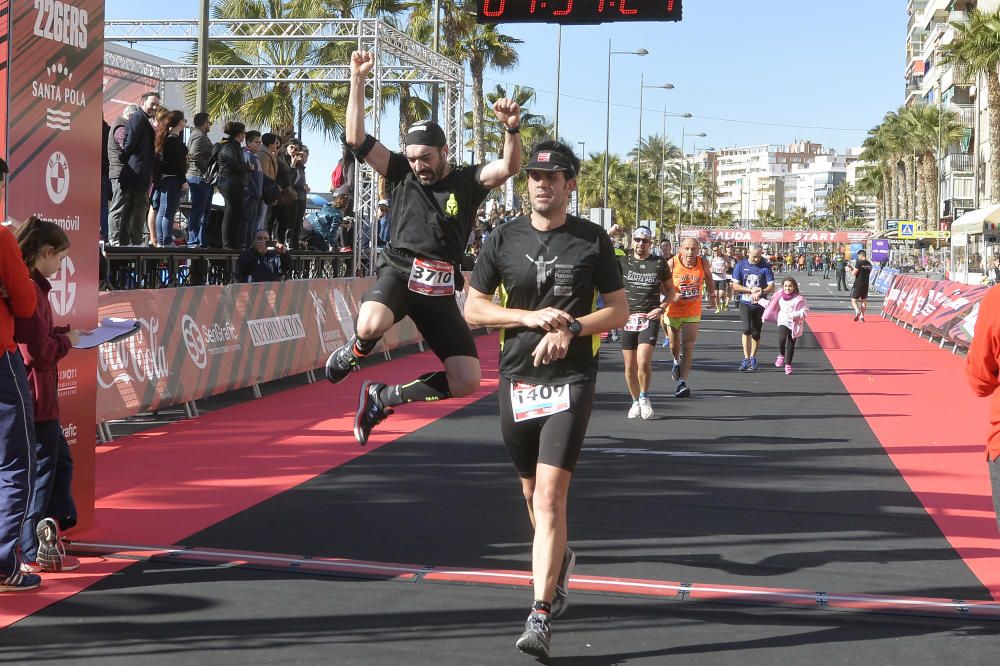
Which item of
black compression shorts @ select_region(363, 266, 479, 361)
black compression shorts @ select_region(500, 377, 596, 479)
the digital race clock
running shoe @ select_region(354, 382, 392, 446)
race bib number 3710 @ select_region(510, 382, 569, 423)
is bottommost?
running shoe @ select_region(354, 382, 392, 446)

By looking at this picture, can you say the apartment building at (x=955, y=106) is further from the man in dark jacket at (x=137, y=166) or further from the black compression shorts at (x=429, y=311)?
the black compression shorts at (x=429, y=311)

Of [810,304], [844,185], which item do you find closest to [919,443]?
[810,304]

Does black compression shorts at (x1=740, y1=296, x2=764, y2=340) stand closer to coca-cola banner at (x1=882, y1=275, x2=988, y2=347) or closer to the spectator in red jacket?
coca-cola banner at (x1=882, y1=275, x2=988, y2=347)

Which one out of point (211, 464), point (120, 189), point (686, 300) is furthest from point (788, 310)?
point (211, 464)

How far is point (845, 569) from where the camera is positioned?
6.17 meters

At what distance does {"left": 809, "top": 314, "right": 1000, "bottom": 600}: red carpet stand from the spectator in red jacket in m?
4.78

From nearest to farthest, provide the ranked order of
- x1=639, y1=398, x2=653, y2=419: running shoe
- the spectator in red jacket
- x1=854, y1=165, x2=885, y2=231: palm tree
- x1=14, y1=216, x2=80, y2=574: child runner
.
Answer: the spectator in red jacket, x1=14, y1=216, x2=80, y2=574: child runner, x1=639, y1=398, x2=653, y2=419: running shoe, x1=854, y1=165, x2=885, y2=231: palm tree

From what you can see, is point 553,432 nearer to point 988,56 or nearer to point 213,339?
point 213,339

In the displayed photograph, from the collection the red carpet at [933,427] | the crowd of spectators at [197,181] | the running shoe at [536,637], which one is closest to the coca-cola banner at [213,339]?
the crowd of spectators at [197,181]

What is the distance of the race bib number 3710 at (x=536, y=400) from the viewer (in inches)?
188

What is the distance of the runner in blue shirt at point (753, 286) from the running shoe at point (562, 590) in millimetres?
12901

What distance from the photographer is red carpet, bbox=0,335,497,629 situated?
664 centimetres

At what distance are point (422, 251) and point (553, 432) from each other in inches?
78.8

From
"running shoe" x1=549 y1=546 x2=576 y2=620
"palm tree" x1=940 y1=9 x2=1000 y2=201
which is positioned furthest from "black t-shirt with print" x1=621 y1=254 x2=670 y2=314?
"palm tree" x1=940 y1=9 x2=1000 y2=201
